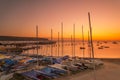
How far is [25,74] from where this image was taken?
49.0ft

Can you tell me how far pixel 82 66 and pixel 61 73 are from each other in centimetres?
407

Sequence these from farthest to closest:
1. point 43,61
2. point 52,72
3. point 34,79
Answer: point 43,61, point 52,72, point 34,79

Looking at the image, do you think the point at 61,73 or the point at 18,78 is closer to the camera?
the point at 18,78

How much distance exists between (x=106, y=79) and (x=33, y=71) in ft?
22.2

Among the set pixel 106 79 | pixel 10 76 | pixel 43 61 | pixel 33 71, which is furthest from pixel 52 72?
pixel 43 61

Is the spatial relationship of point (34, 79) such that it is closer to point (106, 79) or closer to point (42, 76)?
point (42, 76)

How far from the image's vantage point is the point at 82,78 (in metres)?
15.5

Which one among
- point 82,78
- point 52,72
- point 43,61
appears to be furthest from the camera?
point 43,61

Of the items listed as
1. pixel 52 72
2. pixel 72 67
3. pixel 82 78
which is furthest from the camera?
pixel 72 67

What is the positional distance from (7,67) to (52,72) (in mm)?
5945

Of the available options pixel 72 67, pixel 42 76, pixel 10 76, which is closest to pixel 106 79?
pixel 72 67

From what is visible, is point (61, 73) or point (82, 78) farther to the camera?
point (61, 73)

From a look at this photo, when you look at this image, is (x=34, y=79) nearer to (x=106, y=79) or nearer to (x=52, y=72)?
(x=52, y=72)

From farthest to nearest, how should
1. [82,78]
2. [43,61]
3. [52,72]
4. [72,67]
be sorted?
1. [43,61]
2. [72,67]
3. [52,72]
4. [82,78]
